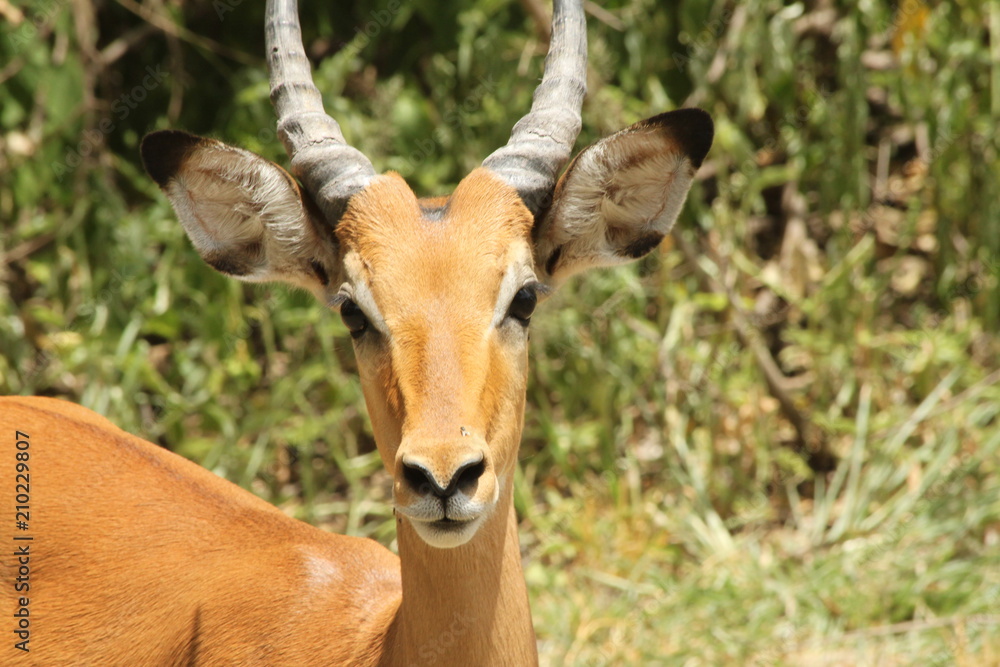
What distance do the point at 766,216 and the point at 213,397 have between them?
3894mm

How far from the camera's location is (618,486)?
19.1 feet

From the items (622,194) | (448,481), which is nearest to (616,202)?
(622,194)

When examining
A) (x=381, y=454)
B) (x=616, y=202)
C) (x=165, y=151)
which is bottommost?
(x=381, y=454)

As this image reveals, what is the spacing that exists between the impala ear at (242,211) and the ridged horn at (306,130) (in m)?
0.07

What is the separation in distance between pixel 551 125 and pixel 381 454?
3.33 ft

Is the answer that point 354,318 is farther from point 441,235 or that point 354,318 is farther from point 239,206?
point 239,206

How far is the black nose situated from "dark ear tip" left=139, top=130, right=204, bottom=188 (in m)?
1.14

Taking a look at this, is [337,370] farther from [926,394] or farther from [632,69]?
[926,394]

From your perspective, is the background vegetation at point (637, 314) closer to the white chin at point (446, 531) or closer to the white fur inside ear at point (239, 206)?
the white fur inside ear at point (239, 206)

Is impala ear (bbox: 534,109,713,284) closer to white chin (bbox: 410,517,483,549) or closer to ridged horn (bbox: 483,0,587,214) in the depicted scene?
ridged horn (bbox: 483,0,587,214)

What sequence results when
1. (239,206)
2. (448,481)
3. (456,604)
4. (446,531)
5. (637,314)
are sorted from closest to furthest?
(448,481) → (446,531) → (456,604) → (239,206) → (637,314)

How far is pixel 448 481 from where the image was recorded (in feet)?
7.69

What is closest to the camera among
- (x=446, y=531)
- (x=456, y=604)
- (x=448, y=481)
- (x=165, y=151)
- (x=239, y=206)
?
(x=448, y=481)

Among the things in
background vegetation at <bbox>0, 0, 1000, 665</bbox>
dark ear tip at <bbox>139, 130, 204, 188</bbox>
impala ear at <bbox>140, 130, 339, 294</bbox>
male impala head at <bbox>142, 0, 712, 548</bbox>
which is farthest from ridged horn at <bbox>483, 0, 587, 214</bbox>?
background vegetation at <bbox>0, 0, 1000, 665</bbox>
